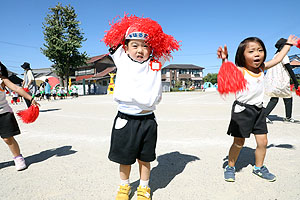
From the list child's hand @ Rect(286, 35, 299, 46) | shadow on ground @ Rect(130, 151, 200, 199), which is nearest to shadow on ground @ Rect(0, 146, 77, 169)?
shadow on ground @ Rect(130, 151, 200, 199)

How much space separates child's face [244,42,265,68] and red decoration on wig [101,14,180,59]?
819 mm

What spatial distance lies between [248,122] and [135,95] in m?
1.33

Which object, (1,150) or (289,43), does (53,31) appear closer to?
(1,150)

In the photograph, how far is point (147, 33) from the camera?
1842mm

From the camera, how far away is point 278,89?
476cm


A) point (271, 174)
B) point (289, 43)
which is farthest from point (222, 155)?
point (289, 43)

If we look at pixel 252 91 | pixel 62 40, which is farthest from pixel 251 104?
pixel 62 40

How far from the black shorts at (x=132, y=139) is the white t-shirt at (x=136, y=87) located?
100mm

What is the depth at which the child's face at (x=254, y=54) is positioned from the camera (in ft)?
6.79

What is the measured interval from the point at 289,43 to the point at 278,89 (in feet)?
9.41

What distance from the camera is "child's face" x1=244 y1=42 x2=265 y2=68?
2.07m

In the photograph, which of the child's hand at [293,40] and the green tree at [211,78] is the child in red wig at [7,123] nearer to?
the child's hand at [293,40]

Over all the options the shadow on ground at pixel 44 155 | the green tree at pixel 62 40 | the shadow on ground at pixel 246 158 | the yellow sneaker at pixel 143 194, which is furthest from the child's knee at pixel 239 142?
the green tree at pixel 62 40

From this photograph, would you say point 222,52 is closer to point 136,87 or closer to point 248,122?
point 248,122
